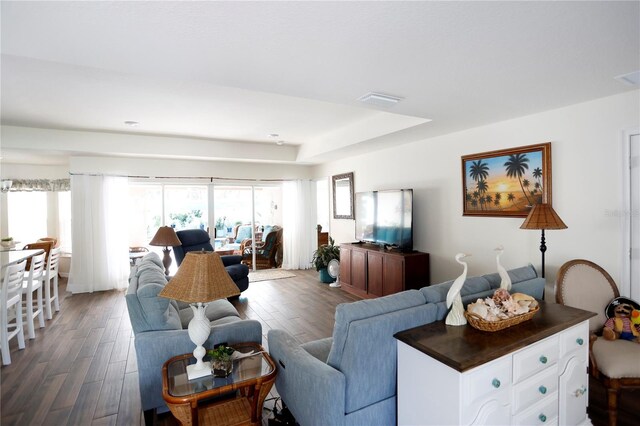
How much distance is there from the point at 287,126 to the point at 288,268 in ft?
11.5

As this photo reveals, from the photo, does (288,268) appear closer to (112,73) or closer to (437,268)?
(437,268)

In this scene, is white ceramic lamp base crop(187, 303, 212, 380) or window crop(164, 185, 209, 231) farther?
window crop(164, 185, 209, 231)

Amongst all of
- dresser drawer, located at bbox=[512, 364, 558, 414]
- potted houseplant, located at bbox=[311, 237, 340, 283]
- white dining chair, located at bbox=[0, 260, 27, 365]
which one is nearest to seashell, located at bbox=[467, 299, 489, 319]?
dresser drawer, located at bbox=[512, 364, 558, 414]

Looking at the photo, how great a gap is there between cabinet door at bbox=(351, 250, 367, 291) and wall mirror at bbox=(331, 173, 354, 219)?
1130mm

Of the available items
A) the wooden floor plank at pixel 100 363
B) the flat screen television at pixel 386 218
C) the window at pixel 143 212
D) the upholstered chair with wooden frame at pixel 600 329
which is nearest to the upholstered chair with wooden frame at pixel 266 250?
the window at pixel 143 212

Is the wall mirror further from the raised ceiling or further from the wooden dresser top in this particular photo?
the wooden dresser top

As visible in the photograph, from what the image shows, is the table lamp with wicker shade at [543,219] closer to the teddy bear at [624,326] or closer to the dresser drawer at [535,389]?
the teddy bear at [624,326]

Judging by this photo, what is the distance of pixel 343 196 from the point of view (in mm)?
6477

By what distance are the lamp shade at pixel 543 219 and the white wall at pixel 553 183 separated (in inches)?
17.8

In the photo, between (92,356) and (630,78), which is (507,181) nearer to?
(630,78)

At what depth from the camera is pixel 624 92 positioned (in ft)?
8.99

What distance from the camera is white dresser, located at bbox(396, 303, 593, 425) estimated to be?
1481 mm

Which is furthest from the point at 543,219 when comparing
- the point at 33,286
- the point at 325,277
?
the point at 33,286

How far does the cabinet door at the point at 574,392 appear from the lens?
189 centimetres
